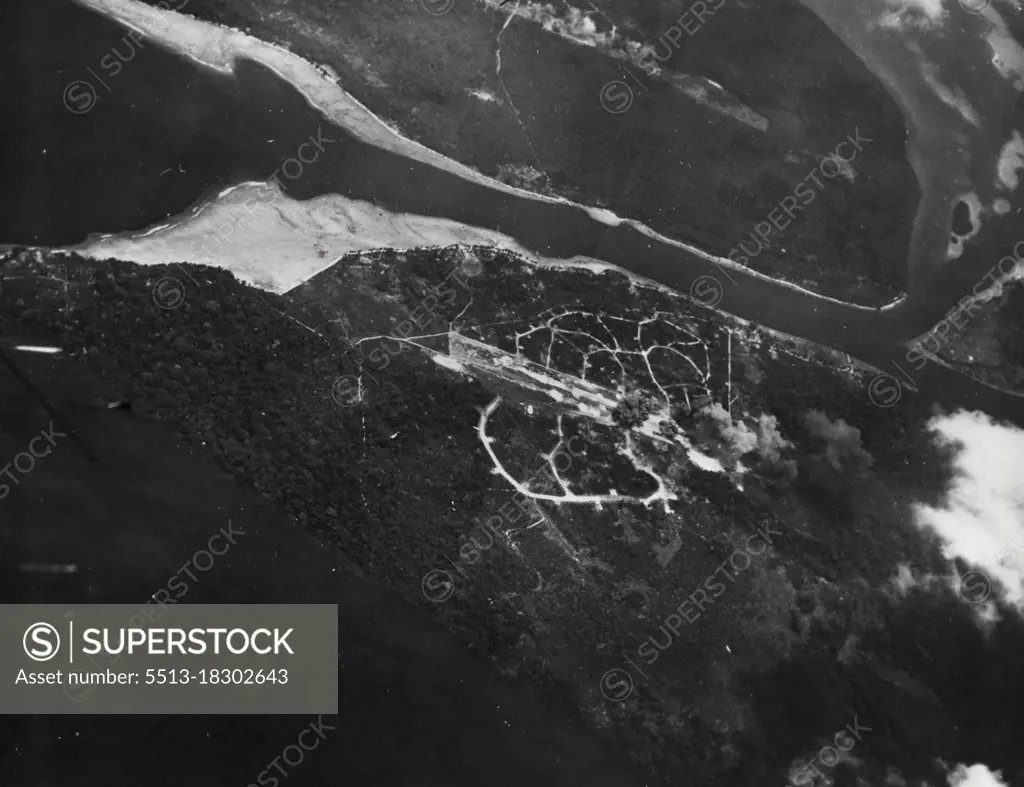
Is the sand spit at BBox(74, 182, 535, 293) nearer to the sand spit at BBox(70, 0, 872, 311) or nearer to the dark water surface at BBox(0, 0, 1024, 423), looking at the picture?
the sand spit at BBox(70, 0, 872, 311)

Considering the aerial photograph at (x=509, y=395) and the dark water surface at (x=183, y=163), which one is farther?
the dark water surface at (x=183, y=163)

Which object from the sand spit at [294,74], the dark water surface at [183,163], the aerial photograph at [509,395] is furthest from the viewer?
the sand spit at [294,74]

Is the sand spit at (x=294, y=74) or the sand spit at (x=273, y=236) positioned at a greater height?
the sand spit at (x=294, y=74)

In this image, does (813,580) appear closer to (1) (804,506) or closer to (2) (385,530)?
(1) (804,506)
